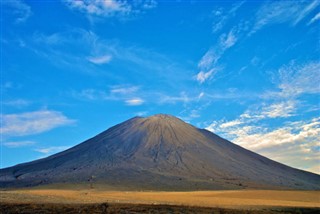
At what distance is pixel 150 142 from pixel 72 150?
3022 centimetres

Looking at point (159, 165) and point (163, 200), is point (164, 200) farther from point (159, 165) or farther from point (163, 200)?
point (159, 165)

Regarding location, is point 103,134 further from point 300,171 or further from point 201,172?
point 300,171

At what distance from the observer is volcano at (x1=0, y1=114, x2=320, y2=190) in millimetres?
100125

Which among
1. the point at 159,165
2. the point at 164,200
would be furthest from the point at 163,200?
the point at 159,165

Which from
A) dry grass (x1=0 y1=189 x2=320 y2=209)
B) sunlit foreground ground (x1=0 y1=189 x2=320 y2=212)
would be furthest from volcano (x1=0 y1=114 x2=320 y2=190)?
sunlit foreground ground (x1=0 y1=189 x2=320 y2=212)

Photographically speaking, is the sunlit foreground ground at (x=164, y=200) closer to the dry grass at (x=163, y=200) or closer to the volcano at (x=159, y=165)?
the dry grass at (x=163, y=200)

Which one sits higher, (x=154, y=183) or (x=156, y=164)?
(x=156, y=164)

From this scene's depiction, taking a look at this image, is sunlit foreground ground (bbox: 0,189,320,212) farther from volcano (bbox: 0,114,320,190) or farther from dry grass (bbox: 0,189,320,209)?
volcano (bbox: 0,114,320,190)

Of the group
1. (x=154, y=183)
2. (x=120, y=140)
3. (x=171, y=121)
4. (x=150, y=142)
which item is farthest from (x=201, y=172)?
(x=171, y=121)

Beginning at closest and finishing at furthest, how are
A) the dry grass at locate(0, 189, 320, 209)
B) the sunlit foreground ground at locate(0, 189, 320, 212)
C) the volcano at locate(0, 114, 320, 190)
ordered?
the sunlit foreground ground at locate(0, 189, 320, 212), the dry grass at locate(0, 189, 320, 209), the volcano at locate(0, 114, 320, 190)

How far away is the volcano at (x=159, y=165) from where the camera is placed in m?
100

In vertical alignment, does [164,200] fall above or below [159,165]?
below

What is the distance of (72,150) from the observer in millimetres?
148000

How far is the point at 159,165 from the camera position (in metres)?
118
